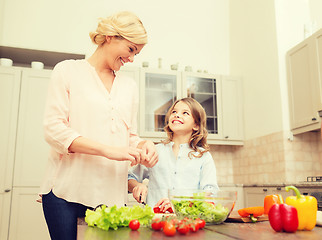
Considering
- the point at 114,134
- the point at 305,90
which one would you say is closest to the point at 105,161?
the point at 114,134

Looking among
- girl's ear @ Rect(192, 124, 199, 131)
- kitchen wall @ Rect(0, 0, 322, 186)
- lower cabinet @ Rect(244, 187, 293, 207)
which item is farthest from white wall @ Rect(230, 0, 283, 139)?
girl's ear @ Rect(192, 124, 199, 131)

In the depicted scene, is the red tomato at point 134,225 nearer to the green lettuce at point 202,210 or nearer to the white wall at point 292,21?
the green lettuce at point 202,210

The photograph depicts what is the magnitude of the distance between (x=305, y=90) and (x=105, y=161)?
2.68 metres

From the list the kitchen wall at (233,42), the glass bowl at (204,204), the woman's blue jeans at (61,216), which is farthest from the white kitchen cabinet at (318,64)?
the woman's blue jeans at (61,216)

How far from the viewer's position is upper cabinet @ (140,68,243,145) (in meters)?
3.99

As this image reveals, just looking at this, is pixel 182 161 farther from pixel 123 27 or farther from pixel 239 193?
pixel 239 193

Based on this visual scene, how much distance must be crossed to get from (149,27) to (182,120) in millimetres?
2836

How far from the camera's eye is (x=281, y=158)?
142 inches

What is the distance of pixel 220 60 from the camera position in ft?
15.6

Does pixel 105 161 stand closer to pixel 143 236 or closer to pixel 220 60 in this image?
pixel 143 236

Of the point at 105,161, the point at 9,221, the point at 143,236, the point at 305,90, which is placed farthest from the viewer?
the point at 305,90

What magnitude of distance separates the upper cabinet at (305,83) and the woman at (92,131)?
2337 millimetres

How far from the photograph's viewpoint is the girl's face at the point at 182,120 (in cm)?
199

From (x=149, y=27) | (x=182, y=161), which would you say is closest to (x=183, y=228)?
(x=182, y=161)
